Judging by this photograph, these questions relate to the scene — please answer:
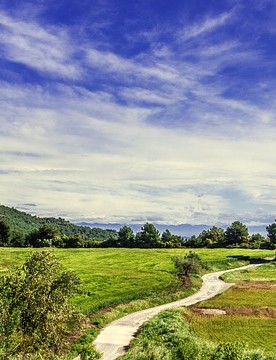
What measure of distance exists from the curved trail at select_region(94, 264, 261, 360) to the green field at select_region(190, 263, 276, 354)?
3410 mm

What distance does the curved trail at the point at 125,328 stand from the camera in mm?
53000

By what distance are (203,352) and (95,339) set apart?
18898 mm

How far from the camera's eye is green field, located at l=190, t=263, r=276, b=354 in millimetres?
57500

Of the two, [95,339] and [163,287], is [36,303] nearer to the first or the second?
[95,339]

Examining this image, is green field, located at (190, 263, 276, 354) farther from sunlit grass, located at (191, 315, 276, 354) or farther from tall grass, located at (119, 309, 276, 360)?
tall grass, located at (119, 309, 276, 360)

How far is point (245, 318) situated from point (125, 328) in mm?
18672

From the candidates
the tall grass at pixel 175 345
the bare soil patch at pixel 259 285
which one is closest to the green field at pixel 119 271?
the tall grass at pixel 175 345

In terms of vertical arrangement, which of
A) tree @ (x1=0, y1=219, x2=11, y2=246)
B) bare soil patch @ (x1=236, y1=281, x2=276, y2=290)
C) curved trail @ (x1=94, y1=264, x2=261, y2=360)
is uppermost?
tree @ (x1=0, y1=219, x2=11, y2=246)

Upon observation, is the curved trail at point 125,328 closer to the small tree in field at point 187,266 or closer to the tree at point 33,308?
the small tree in field at point 187,266

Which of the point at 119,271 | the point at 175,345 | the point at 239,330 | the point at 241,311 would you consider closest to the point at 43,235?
the point at 119,271

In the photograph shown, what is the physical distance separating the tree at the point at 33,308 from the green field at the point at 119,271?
106 ft

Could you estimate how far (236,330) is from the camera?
202ft

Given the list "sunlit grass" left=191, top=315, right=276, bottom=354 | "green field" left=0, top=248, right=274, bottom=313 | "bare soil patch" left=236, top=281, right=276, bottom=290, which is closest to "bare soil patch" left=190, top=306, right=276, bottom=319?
"sunlit grass" left=191, top=315, right=276, bottom=354

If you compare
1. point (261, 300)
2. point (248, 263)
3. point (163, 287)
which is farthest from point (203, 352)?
point (248, 263)
